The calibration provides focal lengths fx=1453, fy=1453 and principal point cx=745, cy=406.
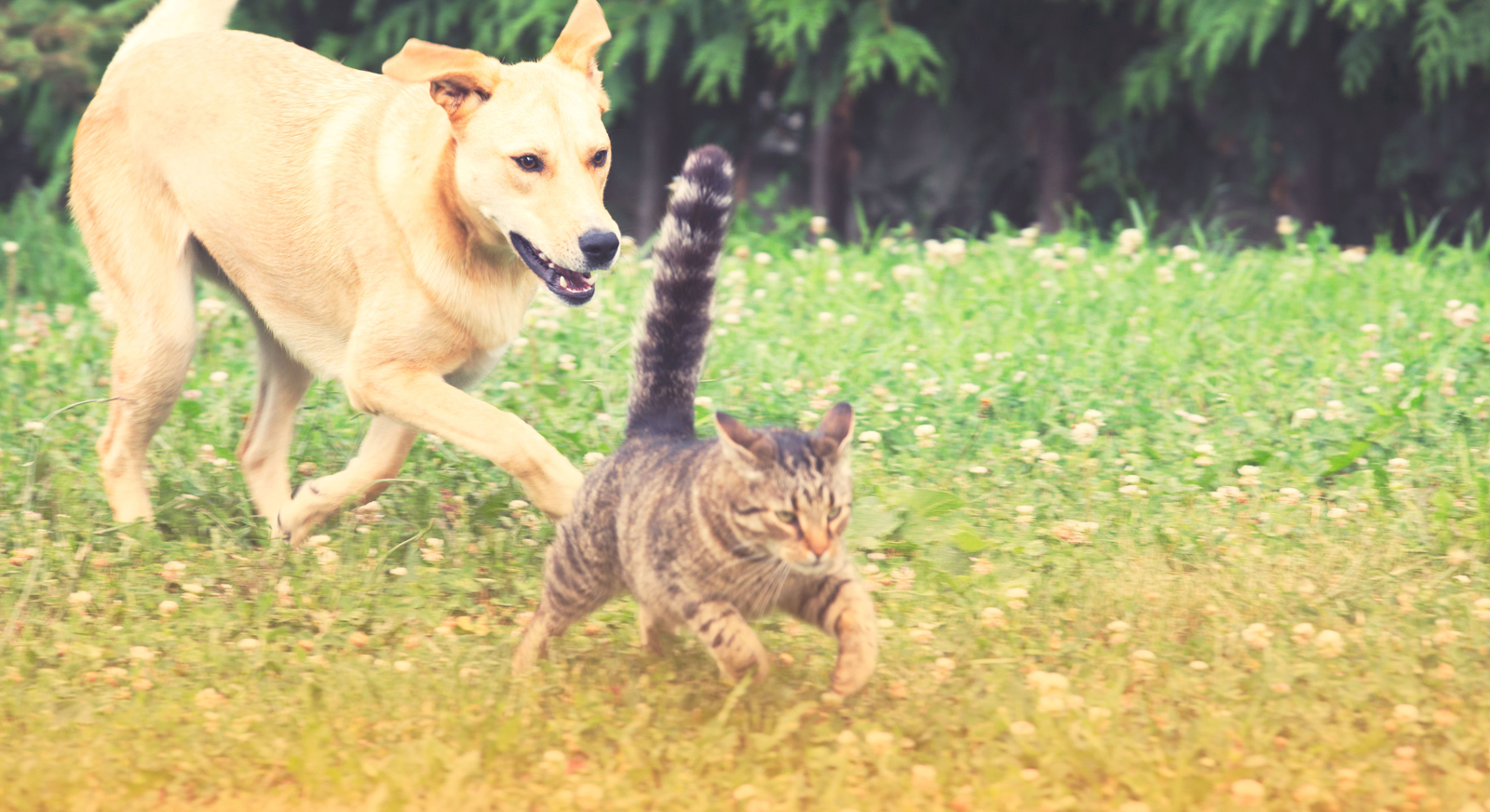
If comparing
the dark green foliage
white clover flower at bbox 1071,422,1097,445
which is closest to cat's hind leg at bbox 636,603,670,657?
white clover flower at bbox 1071,422,1097,445

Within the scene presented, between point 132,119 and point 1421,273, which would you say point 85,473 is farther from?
point 1421,273

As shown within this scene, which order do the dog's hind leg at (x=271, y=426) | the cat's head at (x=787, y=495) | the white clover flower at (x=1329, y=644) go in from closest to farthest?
the cat's head at (x=787, y=495) < the white clover flower at (x=1329, y=644) < the dog's hind leg at (x=271, y=426)

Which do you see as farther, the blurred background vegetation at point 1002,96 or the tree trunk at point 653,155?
the tree trunk at point 653,155

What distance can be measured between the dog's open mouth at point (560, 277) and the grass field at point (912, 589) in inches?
31.4

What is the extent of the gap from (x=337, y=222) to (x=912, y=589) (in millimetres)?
1911

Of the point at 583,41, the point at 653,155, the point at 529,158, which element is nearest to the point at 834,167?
the point at 653,155

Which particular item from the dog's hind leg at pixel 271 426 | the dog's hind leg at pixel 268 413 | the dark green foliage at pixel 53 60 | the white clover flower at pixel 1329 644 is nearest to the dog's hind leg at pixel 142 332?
the dog's hind leg at pixel 268 413

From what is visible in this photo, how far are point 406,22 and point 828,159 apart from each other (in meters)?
2.72

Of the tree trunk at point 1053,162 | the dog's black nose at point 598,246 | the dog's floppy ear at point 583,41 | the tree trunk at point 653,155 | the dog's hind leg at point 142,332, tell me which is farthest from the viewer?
the tree trunk at point 653,155

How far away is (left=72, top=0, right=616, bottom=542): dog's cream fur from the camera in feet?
12.6

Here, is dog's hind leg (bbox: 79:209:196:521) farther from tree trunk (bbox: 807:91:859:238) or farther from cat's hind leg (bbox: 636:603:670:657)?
tree trunk (bbox: 807:91:859:238)

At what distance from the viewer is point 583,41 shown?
4.21m

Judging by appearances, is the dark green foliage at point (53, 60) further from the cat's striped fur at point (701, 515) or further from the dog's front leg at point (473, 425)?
the cat's striped fur at point (701, 515)

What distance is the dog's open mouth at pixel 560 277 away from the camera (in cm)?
376
